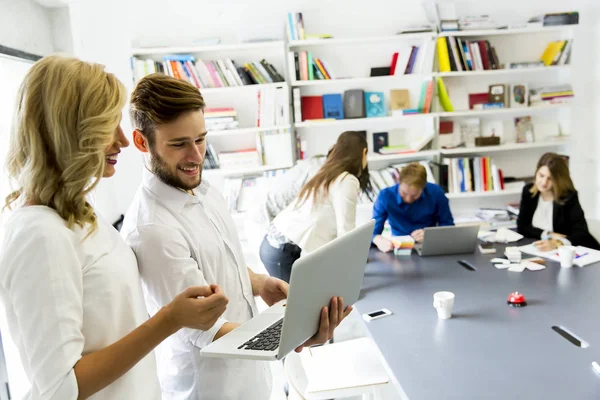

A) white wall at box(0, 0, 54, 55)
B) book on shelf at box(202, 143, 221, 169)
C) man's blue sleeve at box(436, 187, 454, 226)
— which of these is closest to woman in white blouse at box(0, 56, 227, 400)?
white wall at box(0, 0, 54, 55)

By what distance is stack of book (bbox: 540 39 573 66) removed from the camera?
13.6 ft

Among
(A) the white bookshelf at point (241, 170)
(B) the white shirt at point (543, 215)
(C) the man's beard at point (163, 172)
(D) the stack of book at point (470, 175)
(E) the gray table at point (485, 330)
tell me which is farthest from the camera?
(D) the stack of book at point (470, 175)

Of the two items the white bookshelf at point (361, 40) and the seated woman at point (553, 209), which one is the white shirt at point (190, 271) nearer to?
the seated woman at point (553, 209)

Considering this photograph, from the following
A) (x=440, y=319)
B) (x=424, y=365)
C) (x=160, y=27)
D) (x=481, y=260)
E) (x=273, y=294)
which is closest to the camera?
(x=273, y=294)

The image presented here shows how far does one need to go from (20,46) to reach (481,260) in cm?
291

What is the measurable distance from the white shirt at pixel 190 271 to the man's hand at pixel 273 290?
0.26 ft

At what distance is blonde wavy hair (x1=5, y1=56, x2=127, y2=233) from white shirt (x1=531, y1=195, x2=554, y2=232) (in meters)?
3.03

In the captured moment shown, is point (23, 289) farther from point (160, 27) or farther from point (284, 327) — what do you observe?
point (160, 27)

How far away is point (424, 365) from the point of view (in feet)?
5.05

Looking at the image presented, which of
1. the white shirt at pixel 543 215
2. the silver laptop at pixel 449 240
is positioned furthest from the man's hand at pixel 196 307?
the white shirt at pixel 543 215

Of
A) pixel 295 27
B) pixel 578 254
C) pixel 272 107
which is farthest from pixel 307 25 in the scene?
pixel 578 254

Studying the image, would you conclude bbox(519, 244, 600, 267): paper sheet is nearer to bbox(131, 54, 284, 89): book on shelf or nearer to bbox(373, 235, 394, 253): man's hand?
bbox(373, 235, 394, 253): man's hand

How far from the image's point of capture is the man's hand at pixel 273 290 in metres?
1.42

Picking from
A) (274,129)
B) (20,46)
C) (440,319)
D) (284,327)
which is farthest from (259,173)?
(284,327)
